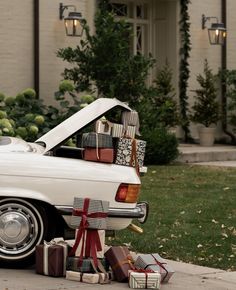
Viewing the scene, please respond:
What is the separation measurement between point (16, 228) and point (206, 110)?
475 inches

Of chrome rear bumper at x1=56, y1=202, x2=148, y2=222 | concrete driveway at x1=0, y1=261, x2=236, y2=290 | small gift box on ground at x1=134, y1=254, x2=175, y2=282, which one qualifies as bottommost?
concrete driveway at x1=0, y1=261, x2=236, y2=290

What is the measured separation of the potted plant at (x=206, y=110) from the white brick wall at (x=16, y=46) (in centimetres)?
424

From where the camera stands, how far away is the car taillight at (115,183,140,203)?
24.1ft

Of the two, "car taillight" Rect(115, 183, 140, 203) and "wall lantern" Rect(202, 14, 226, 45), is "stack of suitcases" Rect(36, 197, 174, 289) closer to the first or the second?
"car taillight" Rect(115, 183, 140, 203)

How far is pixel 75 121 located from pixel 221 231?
104 inches

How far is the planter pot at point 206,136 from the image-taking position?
19.0m

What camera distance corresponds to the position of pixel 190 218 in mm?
10188

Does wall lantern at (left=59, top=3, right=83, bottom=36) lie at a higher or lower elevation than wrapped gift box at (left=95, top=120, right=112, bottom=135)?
higher

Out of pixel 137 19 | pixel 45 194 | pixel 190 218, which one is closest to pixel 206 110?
pixel 137 19

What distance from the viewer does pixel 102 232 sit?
715 centimetres

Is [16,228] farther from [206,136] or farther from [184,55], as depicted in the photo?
[184,55]

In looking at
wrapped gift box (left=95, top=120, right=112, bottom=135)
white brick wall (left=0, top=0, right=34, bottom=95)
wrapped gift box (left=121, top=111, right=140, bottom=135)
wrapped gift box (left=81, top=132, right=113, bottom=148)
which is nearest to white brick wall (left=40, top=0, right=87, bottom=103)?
white brick wall (left=0, top=0, right=34, bottom=95)

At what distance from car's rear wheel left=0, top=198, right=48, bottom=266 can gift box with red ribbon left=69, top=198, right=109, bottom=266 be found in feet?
1.33

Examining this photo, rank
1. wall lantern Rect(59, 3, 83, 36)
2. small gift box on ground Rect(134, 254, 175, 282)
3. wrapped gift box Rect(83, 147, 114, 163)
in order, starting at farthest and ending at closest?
wall lantern Rect(59, 3, 83, 36), wrapped gift box Rect(83, 147, 114, 163), small gift box on ground Rect(134, 254, 175, 282)
